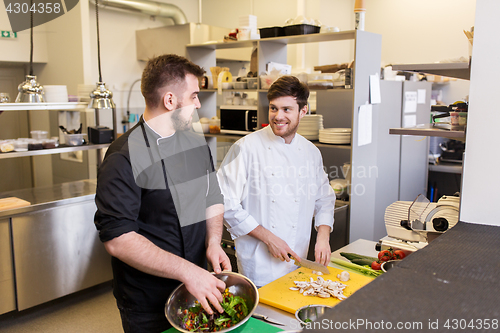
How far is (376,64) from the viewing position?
10.6 ft

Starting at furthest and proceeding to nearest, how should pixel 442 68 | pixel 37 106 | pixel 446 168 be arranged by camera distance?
1. pixel 446 168
2. pixel 37 106
3. pixel 442 68

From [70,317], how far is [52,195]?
929mm

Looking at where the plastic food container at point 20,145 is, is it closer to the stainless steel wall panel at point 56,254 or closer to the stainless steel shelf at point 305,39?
the stainless steel wall panel at point 56,254

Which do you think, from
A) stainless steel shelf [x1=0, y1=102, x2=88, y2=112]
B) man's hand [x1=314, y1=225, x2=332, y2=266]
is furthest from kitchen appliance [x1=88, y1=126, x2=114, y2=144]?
man's hand [x1=314, y1=225, x2=332, y2=266]

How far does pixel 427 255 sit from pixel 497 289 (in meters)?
0.15

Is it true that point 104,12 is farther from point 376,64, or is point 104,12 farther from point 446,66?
point 446,66

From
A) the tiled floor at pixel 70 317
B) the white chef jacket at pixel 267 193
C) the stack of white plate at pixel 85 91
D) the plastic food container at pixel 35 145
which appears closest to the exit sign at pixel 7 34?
the stack of white plate at pixel 85 91

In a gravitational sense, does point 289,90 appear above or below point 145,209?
above

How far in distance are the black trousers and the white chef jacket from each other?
61 centimetres

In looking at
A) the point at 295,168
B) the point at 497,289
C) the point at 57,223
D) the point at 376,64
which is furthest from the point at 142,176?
the point at 376,64

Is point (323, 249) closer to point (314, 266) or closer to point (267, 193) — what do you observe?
point (314, 266)

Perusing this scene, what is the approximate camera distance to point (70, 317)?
10.3 feet

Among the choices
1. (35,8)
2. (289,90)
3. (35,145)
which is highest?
(35,8)

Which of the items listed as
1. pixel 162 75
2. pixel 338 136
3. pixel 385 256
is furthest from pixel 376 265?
pixel 338 136
